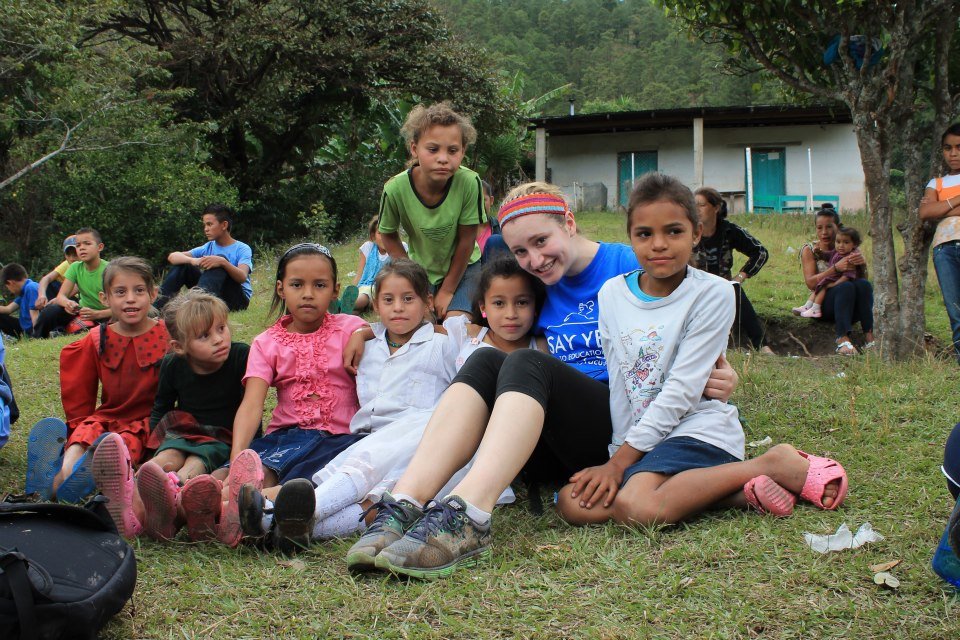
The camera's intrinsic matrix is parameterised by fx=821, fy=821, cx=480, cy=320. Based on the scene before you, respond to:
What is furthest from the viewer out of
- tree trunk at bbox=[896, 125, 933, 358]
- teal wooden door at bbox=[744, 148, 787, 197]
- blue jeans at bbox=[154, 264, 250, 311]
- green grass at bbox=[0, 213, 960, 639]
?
teal wooden door at bbox=[744, 148, 787, 197]

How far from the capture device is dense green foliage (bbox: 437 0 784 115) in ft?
121

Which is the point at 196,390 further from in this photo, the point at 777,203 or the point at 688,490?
the point at 777,203

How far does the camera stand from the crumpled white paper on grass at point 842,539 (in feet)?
8.57

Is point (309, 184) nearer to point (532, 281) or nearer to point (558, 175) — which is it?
point (558, 175)

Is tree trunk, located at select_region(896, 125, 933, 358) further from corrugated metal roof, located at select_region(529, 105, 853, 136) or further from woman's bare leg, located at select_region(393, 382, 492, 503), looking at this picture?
corrugated metal roof, located at select_region(529, 105, 853, 136)

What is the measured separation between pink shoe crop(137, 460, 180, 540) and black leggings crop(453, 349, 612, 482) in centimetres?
109

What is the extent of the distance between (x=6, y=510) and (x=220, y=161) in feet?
60.3

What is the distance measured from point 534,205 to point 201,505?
1706mm

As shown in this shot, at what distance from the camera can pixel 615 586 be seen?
240 cm

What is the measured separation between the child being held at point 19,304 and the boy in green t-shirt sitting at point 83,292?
0.92 meters

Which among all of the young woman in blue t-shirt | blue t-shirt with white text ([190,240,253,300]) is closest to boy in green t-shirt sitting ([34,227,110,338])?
blue t-shirt with white text ([190,240,253,300])

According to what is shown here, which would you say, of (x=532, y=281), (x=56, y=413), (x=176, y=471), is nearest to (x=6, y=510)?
(x=176, y=471)

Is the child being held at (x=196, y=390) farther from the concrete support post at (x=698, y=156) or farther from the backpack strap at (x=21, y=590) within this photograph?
the concrete support post at (x=698, y=156)

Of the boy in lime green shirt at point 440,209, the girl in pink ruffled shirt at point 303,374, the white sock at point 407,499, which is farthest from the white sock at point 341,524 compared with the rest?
the boy in lime green shirt at point 440,209
